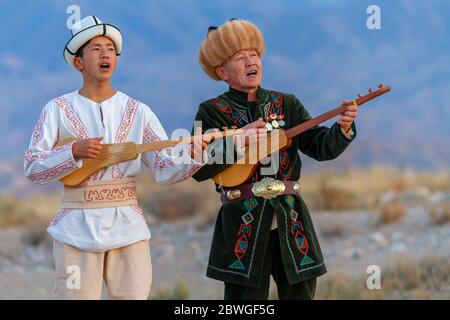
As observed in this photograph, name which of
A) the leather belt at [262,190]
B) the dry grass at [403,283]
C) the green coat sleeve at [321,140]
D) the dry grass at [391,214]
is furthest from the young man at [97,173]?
the dry grass at [391,214]

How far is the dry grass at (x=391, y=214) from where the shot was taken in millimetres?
12141

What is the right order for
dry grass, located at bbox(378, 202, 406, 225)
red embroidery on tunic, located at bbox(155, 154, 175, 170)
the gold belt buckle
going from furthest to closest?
dry grass, located at bbox(378, 202, 406, 225)
the gold belt buckle
red embroidery on tunic, located at bbox(155, 154, 175, 170)

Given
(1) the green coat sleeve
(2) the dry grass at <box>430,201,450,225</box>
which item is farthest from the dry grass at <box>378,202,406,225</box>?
(1) the green coat sleeve

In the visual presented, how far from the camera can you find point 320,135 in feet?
16.2

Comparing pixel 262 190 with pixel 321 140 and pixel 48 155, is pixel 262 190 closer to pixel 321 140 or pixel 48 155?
pixel 321 140

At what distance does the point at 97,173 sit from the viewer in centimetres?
468

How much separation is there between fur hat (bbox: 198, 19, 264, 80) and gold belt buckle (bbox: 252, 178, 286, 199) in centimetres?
68

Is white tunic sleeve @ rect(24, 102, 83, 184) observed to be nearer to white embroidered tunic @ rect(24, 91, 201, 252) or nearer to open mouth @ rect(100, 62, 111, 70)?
white embroidered tunic @ rect(24, 91, 201, 252)

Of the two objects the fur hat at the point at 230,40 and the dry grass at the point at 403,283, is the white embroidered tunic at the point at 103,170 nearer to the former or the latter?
the fur hat at the point at 230,40

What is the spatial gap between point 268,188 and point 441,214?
7.20 m

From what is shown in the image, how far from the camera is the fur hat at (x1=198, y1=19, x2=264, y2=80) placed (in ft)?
16.0

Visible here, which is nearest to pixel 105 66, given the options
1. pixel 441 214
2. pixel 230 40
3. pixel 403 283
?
pixel 230 40

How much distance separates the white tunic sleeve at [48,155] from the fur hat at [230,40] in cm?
87
